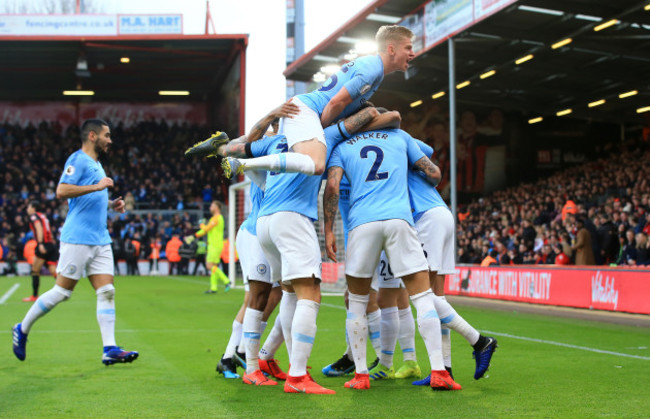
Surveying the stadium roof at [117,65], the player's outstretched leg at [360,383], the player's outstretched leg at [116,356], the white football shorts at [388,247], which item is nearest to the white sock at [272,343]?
the player's outstretched leg at [360,383]

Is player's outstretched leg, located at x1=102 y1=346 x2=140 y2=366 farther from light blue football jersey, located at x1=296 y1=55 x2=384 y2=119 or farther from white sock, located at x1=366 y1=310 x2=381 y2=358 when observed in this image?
light blue football jersey, located at x1=296 y1=55 x2=384 y2=119

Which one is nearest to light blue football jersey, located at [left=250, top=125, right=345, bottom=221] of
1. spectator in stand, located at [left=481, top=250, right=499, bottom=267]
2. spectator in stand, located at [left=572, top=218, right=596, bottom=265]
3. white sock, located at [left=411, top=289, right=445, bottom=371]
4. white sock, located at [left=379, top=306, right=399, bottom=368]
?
white sock, located at [left=411, top=289, right=445, bottom=371]

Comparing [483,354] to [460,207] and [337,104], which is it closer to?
[337,104]

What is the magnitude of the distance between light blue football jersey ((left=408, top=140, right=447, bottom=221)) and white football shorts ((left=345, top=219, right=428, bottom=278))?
2.23 ft

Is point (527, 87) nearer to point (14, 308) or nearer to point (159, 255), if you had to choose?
point (159, 255)

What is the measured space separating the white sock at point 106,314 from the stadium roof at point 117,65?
86.2ft

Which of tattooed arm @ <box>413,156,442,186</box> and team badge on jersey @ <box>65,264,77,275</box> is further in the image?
team badge on jersey @ <box>65,264,77,275</box>

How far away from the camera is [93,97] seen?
4322 cm

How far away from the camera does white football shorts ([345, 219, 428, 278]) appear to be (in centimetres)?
554

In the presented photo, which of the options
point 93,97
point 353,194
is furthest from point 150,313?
point 93,97

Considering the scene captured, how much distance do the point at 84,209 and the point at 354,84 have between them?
3135 millimetres

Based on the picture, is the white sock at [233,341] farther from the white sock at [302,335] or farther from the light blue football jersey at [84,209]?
the light blue football jersey at [84,209]

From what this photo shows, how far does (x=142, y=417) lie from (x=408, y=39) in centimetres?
310

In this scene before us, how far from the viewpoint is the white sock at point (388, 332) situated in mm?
6336
